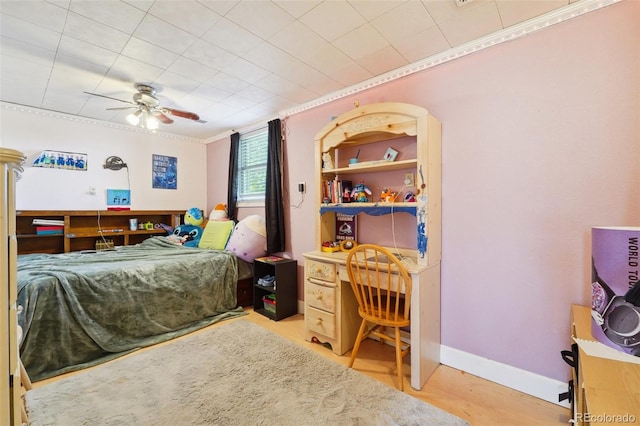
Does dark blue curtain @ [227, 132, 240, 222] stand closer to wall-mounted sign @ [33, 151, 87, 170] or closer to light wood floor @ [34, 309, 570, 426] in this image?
wall-mounted sign @ [33, 151, 87, 170]

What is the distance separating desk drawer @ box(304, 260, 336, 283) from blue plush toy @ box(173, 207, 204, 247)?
2011mm

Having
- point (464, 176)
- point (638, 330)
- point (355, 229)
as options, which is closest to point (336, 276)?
point (355, 229)

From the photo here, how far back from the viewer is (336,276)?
2.21m

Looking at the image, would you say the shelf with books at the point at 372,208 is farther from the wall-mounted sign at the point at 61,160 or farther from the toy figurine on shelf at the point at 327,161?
the wall-mounted sign at the point at 61,160

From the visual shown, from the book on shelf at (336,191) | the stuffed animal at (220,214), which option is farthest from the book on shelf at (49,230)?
the book on shelf at (336,191)

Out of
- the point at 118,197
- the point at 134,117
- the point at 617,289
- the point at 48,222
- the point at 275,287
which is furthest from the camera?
the point at 118,197

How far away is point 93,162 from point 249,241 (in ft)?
7.61

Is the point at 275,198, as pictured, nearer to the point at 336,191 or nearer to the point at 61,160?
the point at 336,191

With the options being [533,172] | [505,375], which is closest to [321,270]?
[505,375]

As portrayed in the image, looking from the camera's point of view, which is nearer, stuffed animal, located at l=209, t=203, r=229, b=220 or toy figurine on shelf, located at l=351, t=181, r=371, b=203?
toy figurine on shelf, located at l=351, t=181, r=371, b=203

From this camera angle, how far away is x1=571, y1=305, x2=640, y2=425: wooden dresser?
2.27ft

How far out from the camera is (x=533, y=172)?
1718 mm

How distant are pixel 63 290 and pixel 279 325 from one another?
5.81 ft

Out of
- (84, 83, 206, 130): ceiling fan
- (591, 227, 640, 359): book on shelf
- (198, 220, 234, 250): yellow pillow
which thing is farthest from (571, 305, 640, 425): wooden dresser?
(198, 220, 234, 250): yellow pillow
